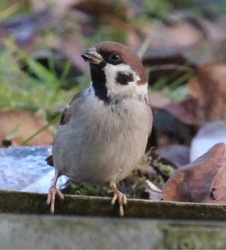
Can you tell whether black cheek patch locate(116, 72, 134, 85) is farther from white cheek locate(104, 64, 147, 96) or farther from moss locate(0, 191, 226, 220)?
moss locate(0, 191, 226, 220)

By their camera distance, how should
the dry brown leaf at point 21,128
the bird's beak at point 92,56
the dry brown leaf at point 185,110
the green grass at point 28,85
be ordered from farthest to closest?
the green grass at point 28,85 → the dry brown leaf at point 185,110 → the dry brown leaf at point 21,128 → the bird's beak at point 92,56

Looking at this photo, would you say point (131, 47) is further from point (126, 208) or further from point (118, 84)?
point (126, 208)

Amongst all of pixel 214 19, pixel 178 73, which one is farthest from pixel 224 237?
pixel 214 19

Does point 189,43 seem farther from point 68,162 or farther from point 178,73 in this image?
point 68,162

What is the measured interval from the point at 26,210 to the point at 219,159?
1326mm

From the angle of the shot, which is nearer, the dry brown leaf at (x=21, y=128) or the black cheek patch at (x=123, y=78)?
the black cheek patch at (x=123, y=78)

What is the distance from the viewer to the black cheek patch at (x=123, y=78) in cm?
373

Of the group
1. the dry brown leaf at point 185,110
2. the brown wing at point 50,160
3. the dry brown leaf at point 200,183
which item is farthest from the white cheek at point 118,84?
the dry brown leaf at point 185,110

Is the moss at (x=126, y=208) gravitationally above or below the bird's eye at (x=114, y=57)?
above

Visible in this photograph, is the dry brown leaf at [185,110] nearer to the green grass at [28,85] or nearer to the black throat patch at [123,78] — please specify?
the green grass at [28,85]

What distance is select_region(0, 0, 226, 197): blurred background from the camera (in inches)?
195

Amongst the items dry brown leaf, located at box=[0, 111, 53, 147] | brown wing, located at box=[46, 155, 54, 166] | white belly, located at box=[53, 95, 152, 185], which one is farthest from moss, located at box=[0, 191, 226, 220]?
dry brown leaf, located at box=[0, 111, 53, 147]

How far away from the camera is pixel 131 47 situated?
6.62m

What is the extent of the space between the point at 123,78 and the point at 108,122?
21 centimetres
